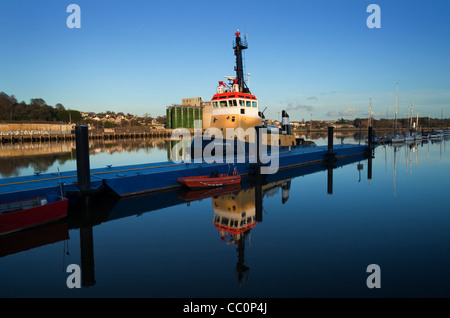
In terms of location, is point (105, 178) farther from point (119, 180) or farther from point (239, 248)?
point (239, 248)

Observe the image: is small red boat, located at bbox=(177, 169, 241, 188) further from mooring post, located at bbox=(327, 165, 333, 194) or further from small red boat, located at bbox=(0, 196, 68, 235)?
small red boat, located at bbox=(0, 196, 68, 235)

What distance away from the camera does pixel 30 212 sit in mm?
11992

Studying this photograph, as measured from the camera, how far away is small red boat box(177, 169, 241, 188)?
19.6 meters

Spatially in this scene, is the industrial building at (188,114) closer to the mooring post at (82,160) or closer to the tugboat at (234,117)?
the tugboat at (234,117)

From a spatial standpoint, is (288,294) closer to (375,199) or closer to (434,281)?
(434,281)

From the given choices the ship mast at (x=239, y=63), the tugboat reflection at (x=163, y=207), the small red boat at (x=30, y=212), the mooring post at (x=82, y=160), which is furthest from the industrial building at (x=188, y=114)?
the small red boat at (x=30, y=212)

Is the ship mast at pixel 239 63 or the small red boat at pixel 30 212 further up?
the ship mast at pixel 239 63

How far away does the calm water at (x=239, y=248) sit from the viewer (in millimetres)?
7832

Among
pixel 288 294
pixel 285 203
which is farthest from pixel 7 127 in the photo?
pixel 288 294

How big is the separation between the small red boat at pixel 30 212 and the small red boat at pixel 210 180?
26.6ft
